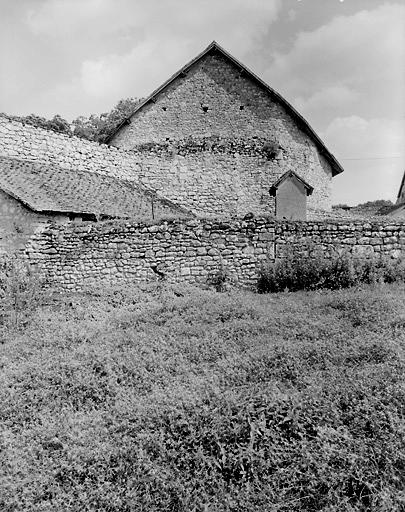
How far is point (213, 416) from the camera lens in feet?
13.3

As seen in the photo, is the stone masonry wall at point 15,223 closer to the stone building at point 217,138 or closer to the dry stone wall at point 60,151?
the dry stone wall at point 60,151

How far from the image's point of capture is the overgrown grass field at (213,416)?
11.1ft

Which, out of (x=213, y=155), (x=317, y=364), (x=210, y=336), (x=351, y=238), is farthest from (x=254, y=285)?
(x=213, y=155)

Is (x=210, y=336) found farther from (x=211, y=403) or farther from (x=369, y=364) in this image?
(x=369, y=364)

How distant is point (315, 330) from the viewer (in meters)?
5.98

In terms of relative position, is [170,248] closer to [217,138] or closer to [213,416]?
Result: [213,416]

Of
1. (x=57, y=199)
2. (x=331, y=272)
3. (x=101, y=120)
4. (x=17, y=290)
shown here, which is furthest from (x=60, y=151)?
(x=101, y=120)

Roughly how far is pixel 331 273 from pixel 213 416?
568cm

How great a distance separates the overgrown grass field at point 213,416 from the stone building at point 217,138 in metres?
11.3

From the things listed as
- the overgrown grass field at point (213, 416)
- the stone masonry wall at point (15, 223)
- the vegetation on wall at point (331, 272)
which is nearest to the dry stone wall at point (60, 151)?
the stone masonry wall at point (15, 223)

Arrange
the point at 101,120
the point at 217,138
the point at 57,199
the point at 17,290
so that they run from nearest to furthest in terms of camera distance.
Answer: the point at 17,290 < the point at 57,199 < the point at 217,138 < the point at 101,120

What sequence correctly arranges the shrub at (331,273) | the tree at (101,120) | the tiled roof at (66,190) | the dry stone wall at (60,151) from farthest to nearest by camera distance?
the tree at (101,120)
the dry stone wall at (60,151)
the tiled roof at (66,190)
the shrub at (331,273)

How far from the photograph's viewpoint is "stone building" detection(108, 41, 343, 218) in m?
17.2

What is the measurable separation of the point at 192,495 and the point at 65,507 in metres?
1.16
